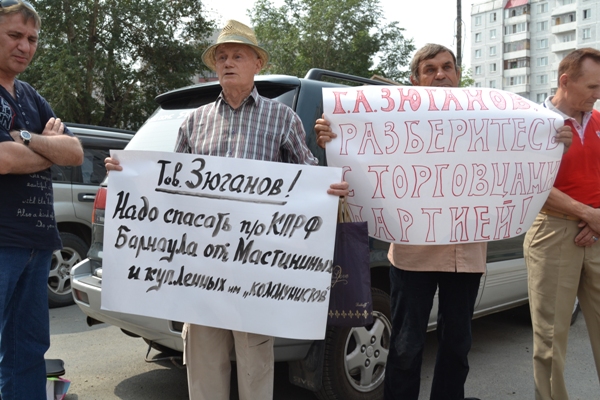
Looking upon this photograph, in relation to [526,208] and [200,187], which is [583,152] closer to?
[526,208]

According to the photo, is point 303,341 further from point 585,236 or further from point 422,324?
point 585,236

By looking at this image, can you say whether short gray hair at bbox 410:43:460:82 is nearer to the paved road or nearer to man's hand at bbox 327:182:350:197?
man's hand at bbox 327:182:350:197

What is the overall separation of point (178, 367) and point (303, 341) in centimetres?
119

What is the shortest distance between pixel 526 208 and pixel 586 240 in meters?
0.55

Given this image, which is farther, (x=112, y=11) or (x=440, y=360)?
(x=112, y=11)

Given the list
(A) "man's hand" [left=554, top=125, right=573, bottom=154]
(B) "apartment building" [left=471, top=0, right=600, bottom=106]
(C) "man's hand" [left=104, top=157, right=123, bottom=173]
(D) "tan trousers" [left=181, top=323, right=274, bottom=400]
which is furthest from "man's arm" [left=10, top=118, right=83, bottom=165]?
(B) "apartment building" [left=471, top=0, right=600, bottom=106]

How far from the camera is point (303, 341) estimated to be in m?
3.03

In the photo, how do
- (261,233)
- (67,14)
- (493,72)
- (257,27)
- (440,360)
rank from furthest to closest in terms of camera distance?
(493,72)
(257,27)
(67,14)
(440,360)
(261,233)

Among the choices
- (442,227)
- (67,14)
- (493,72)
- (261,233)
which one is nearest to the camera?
(261,233)

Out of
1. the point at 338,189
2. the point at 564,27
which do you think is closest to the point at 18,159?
the point at 338,189

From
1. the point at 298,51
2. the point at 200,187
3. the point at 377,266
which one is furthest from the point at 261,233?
the point at 298,51

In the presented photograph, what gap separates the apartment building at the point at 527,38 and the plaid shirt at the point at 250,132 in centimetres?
8485

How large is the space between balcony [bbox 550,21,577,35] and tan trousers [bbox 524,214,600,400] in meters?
88.8

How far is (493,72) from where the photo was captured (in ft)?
305
